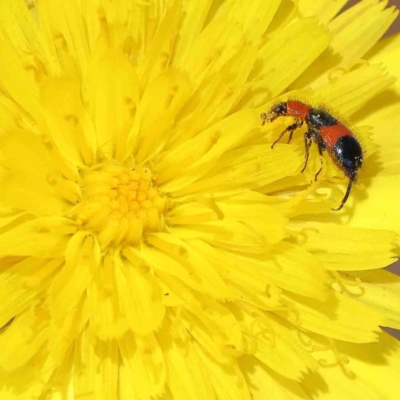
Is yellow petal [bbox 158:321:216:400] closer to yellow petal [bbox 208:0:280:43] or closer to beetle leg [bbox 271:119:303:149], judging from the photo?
beetle leg [bbox 271:119:303:149]

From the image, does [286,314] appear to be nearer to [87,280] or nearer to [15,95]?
[87,280]

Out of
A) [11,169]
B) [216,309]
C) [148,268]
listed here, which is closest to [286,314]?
[216,309]

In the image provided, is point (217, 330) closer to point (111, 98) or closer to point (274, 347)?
point (274, 347)

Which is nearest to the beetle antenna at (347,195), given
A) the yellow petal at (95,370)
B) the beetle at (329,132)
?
the beetle at (329,132)

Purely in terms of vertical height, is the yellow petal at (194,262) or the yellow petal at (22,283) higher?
the yellow petal at (22,283)

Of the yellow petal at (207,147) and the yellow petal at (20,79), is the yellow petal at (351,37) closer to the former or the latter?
the yellow petal at (207,147)

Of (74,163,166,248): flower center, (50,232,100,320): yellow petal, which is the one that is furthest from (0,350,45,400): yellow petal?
(74,163,166,248): flower center
